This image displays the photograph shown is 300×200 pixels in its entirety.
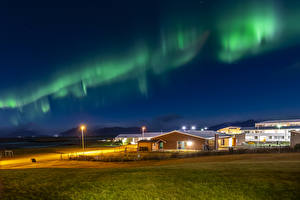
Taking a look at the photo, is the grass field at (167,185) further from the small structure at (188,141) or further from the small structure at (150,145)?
the small structure at (150,145)

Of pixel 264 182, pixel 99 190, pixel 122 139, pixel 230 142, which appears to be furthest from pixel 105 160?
pixel 122 139

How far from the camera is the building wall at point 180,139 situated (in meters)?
44.0

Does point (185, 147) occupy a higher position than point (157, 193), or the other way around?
point (157, 193)

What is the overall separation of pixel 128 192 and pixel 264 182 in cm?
759

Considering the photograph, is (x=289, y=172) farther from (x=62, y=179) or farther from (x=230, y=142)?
(x=230, y=142)

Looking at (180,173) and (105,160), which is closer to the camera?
(180,173)

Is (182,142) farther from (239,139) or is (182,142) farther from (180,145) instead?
(239,139)

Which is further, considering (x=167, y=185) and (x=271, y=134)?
(x=271, y=134)

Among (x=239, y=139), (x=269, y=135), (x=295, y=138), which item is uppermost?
(x=295, y=138)

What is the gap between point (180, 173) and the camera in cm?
1455

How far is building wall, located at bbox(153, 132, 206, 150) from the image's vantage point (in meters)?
44.0

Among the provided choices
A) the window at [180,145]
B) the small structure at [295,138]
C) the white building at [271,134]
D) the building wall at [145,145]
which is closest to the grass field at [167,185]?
the window at [180,145]

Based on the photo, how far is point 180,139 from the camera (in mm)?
45844

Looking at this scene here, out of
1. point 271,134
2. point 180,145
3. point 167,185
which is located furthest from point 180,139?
point 271,134
